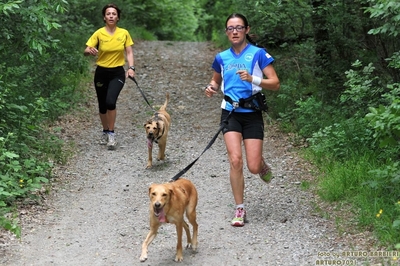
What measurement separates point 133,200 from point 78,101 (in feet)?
19.8

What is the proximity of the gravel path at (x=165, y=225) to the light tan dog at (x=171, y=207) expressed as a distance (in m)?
0.32

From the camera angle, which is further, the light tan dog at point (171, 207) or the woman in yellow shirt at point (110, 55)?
the woman in yellow shirt at point (110, 55)

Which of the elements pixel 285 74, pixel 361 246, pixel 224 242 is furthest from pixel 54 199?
pixel 285 74

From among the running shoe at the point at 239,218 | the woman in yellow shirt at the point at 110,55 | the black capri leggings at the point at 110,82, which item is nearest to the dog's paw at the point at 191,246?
the running shoe at the point at 239,218

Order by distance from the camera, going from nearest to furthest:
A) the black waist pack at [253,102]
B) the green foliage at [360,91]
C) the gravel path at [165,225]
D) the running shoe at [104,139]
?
the gravel path at [165,225] < the black waist pack at [253,102] < the green foliage at [360,91] < the running shoe at [104,139]

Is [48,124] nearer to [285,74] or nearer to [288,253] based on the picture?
[285,74]

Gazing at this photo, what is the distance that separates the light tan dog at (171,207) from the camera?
5.50 metres

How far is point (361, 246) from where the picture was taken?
595 centimetres

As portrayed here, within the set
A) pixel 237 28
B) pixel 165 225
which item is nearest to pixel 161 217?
pixel 165 225

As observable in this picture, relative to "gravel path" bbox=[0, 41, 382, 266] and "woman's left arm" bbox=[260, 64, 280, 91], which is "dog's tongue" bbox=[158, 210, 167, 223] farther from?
"woman's left arm" bbox=[260, 64, 280, 91]

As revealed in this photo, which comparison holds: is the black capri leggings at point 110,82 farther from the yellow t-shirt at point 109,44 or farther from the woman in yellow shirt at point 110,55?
the yellow t-shirt at point 109,44

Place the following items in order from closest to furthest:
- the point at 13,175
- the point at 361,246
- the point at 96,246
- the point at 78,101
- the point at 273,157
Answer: the point at 361,246, the point at 96,246, the point at 13,175, the point at 273,157, the point at 78,101

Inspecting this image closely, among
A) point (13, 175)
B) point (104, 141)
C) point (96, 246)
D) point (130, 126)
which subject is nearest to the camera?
point (96, 246)

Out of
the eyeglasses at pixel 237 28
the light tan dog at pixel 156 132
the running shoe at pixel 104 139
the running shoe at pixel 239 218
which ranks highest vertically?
the eyeglasses at pixel 237 28
